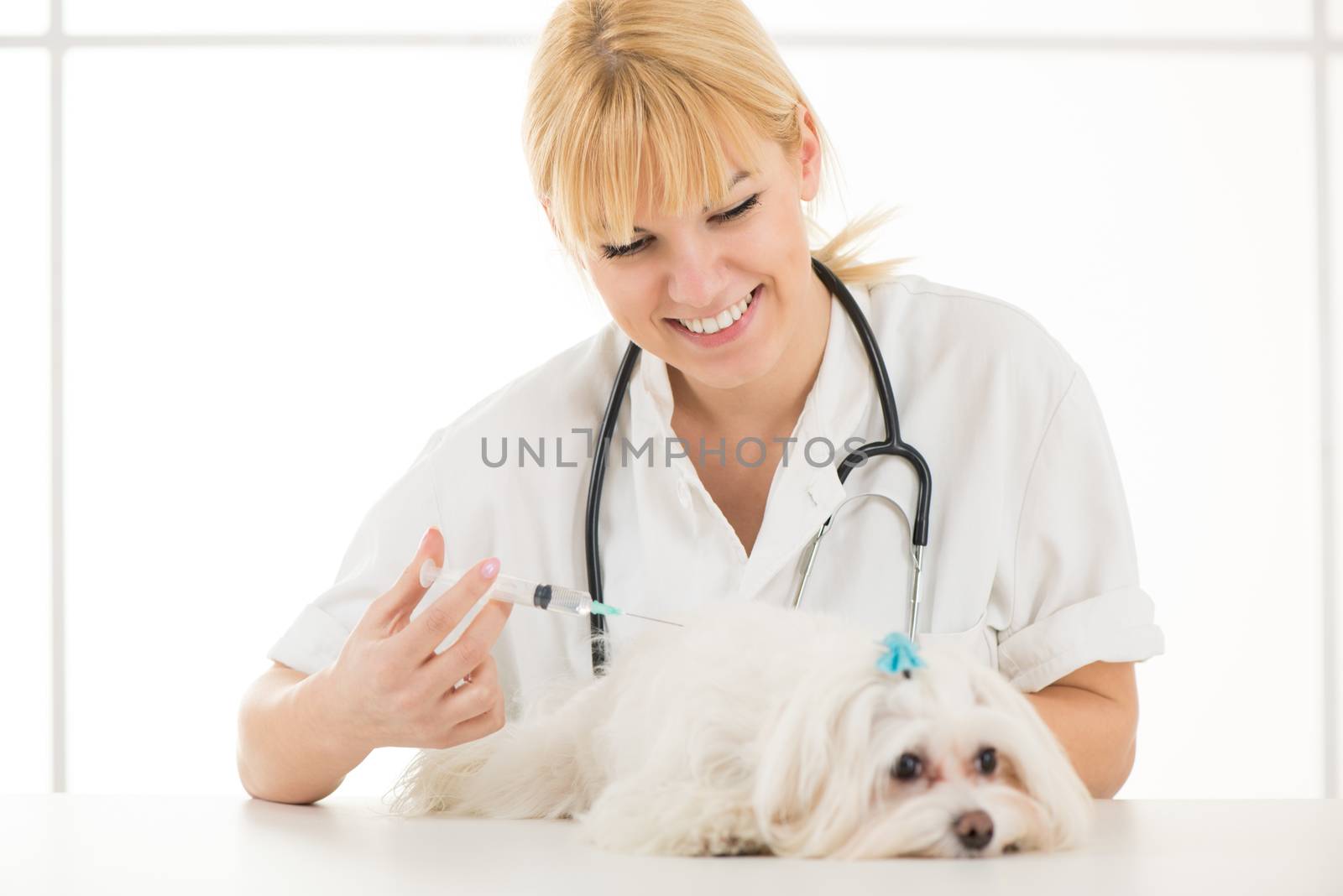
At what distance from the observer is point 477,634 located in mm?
1237

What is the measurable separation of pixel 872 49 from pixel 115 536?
2669 mm

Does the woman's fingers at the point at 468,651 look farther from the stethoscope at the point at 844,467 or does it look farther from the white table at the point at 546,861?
the stethoscope at the point at 844,467

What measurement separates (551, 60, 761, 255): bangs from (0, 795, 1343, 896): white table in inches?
27.8

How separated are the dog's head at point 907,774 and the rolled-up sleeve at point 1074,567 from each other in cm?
46

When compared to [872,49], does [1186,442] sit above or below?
below

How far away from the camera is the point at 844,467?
155 cm

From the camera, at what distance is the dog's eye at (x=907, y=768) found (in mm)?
1023

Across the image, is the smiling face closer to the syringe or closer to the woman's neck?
the woman's neck

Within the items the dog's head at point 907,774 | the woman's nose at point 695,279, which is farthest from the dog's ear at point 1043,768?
the woman's nose at point 695,279

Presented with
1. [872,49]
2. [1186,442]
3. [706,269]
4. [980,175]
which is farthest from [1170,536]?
[706,269]

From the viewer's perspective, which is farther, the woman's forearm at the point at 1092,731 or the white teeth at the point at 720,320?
the white teeth at the point at 720,320

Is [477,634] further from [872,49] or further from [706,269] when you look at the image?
[872,49]

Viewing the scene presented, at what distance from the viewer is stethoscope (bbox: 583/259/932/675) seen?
1506 mm

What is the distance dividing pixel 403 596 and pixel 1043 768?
0.65 metres
